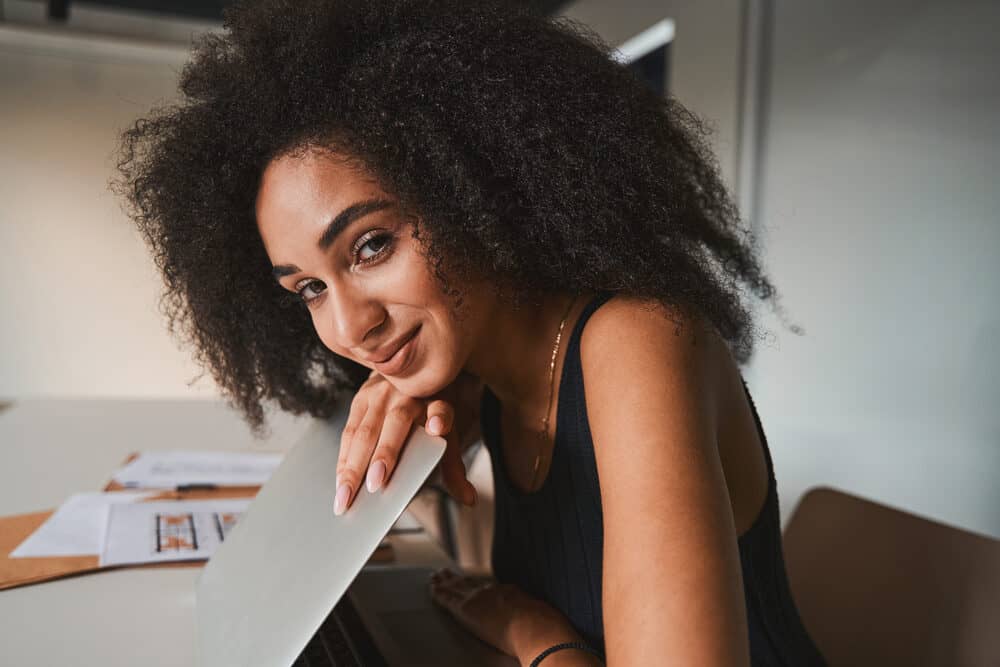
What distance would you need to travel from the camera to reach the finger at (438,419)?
0.87 meters

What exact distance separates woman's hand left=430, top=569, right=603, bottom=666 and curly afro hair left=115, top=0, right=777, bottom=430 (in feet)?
1.28

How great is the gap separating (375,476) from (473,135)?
0.39 meters

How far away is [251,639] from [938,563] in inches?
33.7

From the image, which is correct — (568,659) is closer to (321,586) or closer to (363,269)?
(321,586)

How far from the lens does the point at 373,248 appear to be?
2.97ft

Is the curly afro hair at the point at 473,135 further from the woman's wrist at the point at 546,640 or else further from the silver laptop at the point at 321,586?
the woman's wrist at the point at 546,640

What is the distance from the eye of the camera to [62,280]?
16.3 ft

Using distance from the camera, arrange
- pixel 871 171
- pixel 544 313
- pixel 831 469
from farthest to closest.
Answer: pixel 831 469
pixel 871 171
pixel 544 313

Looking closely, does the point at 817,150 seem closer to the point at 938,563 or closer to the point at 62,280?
the point at 938,563

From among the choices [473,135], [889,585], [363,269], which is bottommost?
[889,585]

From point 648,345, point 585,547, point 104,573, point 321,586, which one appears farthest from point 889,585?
point 104,573

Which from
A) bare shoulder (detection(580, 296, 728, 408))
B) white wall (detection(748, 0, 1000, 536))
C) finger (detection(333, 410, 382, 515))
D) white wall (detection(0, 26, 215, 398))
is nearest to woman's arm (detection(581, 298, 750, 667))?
bare shoulder (detection(580, 296, 728, 408))

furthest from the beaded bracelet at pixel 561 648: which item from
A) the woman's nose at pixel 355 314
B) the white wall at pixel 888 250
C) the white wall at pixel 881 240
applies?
the white wall at pixel 888 250

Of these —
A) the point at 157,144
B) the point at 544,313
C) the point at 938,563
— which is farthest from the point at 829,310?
the point at 157,144
